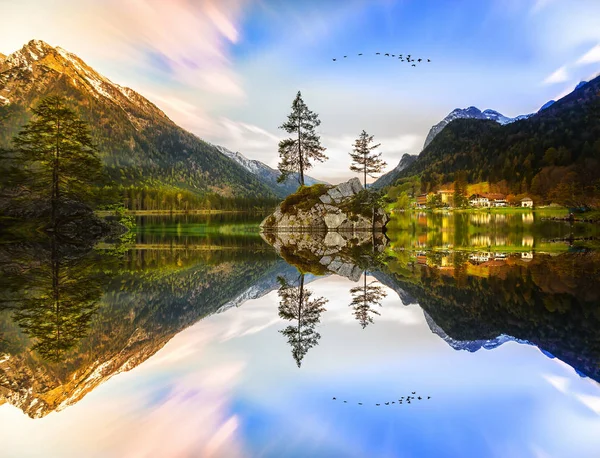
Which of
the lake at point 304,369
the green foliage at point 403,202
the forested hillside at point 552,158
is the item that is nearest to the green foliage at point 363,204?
the lake at point 304,369

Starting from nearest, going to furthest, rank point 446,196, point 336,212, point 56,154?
point 56,154
point 336,212
point 446,196

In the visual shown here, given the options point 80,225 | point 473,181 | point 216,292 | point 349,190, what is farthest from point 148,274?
point 473,181

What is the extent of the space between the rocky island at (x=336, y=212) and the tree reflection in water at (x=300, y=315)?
1158 inches

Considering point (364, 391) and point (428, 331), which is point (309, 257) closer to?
point (428, 331)

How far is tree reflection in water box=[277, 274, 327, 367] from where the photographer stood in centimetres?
694

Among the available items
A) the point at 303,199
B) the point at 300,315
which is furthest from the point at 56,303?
the point at 303,199

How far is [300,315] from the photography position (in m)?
9.23

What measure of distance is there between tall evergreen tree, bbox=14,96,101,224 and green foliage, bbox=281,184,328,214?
20.4 meters

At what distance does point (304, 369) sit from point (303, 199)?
38.7 m

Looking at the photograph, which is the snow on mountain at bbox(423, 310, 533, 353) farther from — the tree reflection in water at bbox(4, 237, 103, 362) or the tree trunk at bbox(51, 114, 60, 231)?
the tree trunk at bbox(51, 114, 60, 231)

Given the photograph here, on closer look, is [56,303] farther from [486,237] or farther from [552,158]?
[552,158]

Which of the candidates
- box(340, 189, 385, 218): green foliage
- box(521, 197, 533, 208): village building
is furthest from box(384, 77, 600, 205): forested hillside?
box(340, 189, 385, 218): green foliage

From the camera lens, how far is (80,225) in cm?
3675

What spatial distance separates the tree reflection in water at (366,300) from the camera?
29.0ft
